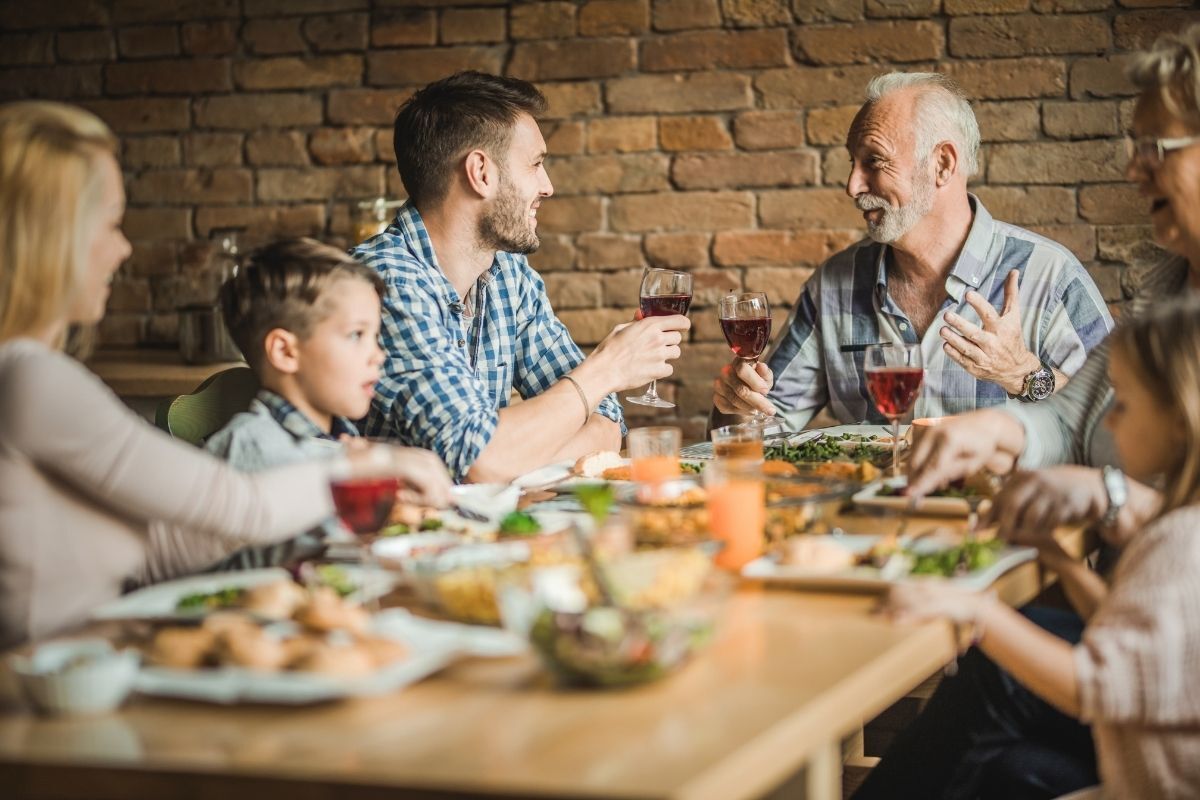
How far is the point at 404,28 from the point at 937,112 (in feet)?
5.33

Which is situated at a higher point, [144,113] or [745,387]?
[144,113]

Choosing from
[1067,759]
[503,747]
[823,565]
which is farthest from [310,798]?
[1067,759]

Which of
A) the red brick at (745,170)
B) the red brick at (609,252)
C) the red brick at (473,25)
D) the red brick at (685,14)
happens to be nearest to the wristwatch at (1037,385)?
the red brick at (745,170)

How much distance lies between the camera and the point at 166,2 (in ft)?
13.7

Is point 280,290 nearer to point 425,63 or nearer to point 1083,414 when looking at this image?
point 1083,414

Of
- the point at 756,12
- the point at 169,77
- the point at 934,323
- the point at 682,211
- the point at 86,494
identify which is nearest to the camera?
the point at 86,494

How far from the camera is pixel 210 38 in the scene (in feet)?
13.7

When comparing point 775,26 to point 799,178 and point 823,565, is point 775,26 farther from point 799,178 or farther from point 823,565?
point 823,565

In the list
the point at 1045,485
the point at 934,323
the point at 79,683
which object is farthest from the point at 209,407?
the point at 934,323

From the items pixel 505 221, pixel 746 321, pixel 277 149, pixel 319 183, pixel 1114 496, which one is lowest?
pixel 1114 496

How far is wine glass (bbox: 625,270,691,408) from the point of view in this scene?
256cm

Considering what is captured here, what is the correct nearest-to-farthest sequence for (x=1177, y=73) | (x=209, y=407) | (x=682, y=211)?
(x=1177, y=73) < (x=209, y=407) < (x=682, y=211)

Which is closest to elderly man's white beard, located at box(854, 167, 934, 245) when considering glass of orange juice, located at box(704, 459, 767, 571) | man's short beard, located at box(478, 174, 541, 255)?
man's short beard, located at box(478, 174, 541, 255)

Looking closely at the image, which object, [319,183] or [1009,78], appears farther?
[319,183]
